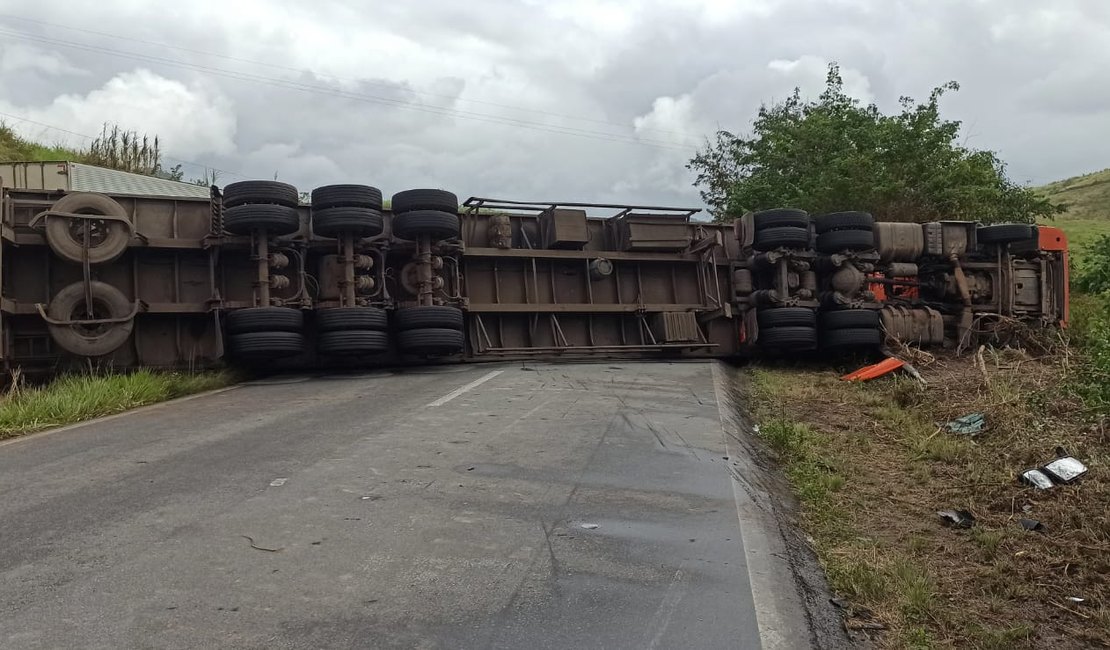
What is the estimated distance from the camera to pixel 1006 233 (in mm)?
12922

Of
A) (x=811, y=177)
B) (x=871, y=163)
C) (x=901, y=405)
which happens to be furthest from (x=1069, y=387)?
(x=811, y=177)

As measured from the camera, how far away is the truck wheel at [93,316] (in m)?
9.04

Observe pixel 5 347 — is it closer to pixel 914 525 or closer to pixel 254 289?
pixel 254 289

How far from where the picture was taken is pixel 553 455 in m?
Result: 5.51

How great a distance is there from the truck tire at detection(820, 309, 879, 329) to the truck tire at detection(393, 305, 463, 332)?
5.72m

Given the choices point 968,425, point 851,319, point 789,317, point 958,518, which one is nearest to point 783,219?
point 789,317

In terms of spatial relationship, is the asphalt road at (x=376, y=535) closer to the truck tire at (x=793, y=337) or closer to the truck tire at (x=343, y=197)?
the truck tire at (x=343, y=197)

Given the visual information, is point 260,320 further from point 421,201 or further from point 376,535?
point 376,535

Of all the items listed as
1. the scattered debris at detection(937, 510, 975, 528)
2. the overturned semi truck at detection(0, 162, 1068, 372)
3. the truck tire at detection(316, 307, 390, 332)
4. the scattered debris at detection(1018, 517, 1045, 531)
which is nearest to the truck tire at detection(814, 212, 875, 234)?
the overturned semi truck at detection(0, 162, 1068, 372)

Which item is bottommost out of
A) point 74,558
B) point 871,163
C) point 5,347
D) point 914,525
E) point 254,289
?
point 914,525

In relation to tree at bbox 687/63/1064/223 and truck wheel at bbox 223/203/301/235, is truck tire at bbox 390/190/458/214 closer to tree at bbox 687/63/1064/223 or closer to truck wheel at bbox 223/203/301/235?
truck wheel at bbox 223/203/301/235

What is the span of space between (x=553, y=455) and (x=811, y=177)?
1737 cm

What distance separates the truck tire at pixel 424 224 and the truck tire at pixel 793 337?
5027mm

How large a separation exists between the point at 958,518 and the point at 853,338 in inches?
298
